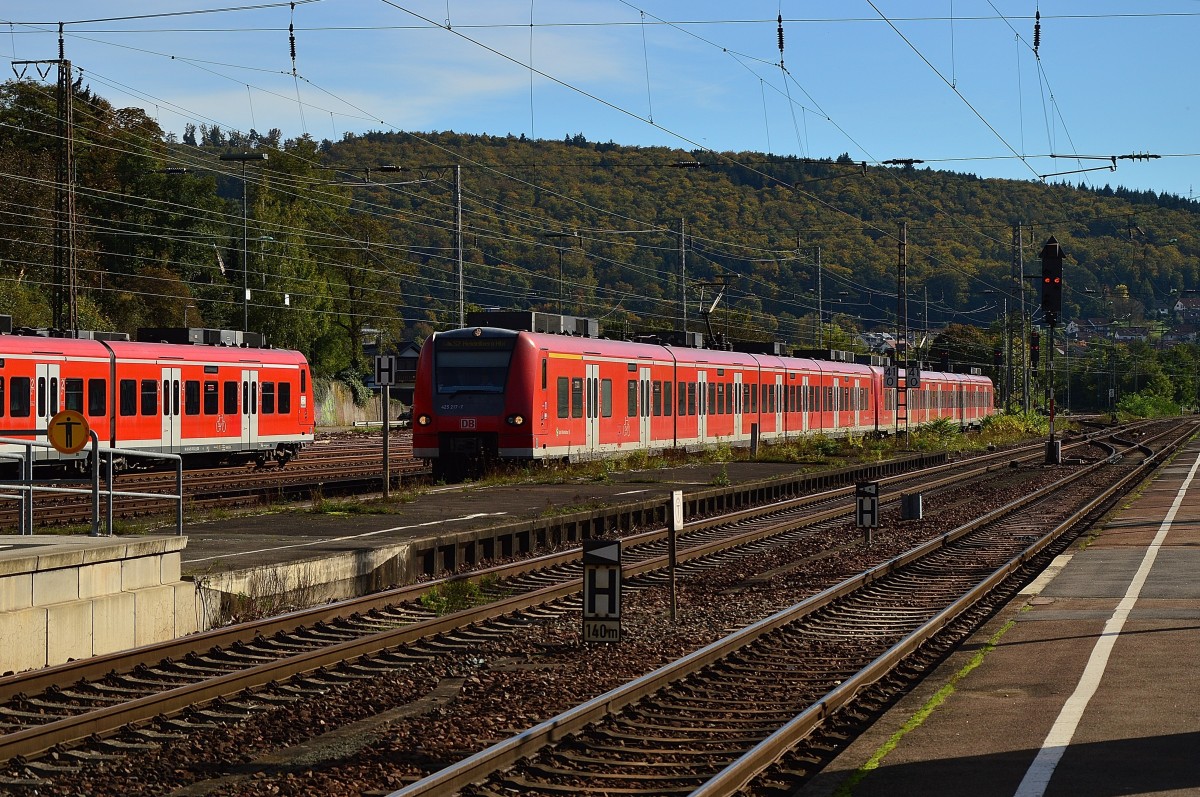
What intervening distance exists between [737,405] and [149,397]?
18839mm

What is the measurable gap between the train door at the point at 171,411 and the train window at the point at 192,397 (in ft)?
1.08

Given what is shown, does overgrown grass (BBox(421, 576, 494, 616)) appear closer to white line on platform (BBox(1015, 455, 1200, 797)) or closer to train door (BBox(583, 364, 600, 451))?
white line on platform (BBox(1015, 455, 1200, 797))

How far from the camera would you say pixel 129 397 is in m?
31.5

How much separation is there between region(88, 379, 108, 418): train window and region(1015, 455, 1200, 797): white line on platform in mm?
20698

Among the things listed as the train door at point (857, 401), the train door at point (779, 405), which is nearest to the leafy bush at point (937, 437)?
the train door at point (857, 401)

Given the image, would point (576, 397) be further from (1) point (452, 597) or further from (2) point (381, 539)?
(1) point (452, 597)

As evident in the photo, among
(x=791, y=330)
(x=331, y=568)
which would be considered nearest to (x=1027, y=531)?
(x=331, y=568)

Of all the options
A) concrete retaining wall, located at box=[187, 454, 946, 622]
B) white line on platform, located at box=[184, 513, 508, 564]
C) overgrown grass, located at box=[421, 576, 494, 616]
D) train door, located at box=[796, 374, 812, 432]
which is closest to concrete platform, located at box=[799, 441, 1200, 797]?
overgrown grass, located at box=[421, 576, 494, 616]

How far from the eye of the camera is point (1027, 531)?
24.2m

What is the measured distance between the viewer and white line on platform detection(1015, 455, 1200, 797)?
745cm

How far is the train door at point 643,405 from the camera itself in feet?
121

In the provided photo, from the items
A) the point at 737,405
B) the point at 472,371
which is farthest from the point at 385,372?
the point at 737,405

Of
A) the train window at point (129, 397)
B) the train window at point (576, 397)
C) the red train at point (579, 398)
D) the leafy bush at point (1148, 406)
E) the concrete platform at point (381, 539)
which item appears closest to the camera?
the concrete platform at point (381, 539)

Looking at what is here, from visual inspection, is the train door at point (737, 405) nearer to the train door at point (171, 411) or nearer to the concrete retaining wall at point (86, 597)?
the train door at point (171, 411)
